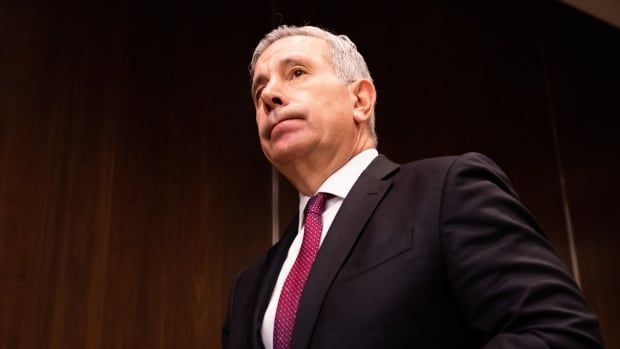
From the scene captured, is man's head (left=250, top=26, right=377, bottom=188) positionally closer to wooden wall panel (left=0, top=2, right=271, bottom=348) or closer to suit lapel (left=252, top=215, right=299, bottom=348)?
suit lapel (left=252, top=215, right=299, bottom=348)

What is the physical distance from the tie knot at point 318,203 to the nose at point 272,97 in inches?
10.1

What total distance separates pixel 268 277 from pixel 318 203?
23 centimetres

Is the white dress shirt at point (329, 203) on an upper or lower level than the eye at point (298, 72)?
lower

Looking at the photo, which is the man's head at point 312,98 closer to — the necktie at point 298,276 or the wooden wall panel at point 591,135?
the necktie at point 298,276

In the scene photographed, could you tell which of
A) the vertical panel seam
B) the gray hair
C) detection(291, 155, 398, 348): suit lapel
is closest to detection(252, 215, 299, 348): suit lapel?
detection(291, 155, 398, 348): suit lapel

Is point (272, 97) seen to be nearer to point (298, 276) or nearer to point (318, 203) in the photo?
point (318, 203)

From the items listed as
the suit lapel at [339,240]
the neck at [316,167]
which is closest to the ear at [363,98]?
the neck at [316,167]

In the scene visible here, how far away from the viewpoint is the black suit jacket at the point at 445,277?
0.94 meters

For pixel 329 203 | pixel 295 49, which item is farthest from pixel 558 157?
pixel 329 203

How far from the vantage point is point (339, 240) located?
1.17 meters

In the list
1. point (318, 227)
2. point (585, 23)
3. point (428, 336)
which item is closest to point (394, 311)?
point (428, 336)

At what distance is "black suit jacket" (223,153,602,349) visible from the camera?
935mm

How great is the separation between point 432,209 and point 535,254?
0.20m

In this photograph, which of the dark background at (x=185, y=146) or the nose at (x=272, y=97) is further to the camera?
the dark background at (x=185, y=146)
